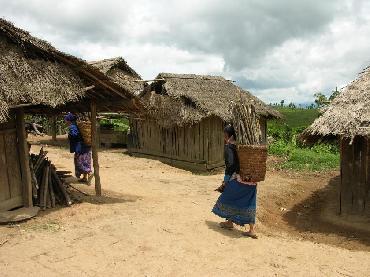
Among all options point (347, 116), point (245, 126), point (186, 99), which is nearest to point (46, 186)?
point (245, 126)

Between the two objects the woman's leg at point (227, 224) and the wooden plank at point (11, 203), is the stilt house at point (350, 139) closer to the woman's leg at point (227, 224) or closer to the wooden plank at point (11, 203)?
the woman's leg at point (227, 224)

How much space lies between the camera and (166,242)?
6.23m

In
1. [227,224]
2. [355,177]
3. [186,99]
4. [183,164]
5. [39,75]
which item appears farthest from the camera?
[183,164]

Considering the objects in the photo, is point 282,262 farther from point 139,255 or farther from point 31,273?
point 31,273

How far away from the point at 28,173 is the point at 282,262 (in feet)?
15.7

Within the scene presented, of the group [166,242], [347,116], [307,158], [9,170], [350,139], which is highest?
[347,116]

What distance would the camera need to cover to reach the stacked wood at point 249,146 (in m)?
6.26

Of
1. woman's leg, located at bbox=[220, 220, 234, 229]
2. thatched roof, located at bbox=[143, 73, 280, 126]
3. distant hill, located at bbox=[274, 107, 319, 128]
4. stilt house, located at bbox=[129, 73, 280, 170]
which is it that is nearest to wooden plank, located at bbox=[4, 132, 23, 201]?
woman's leg, located at bbox=[220, 220, 234, 229]

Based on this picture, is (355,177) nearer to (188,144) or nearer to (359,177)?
(359,177)

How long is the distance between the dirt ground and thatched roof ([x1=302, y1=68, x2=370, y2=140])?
80.5 inches

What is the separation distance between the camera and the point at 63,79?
7.61 metres

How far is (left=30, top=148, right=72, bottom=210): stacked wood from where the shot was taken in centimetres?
778

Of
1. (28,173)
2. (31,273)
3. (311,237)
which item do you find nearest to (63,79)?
(28,173)

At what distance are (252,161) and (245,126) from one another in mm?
595
